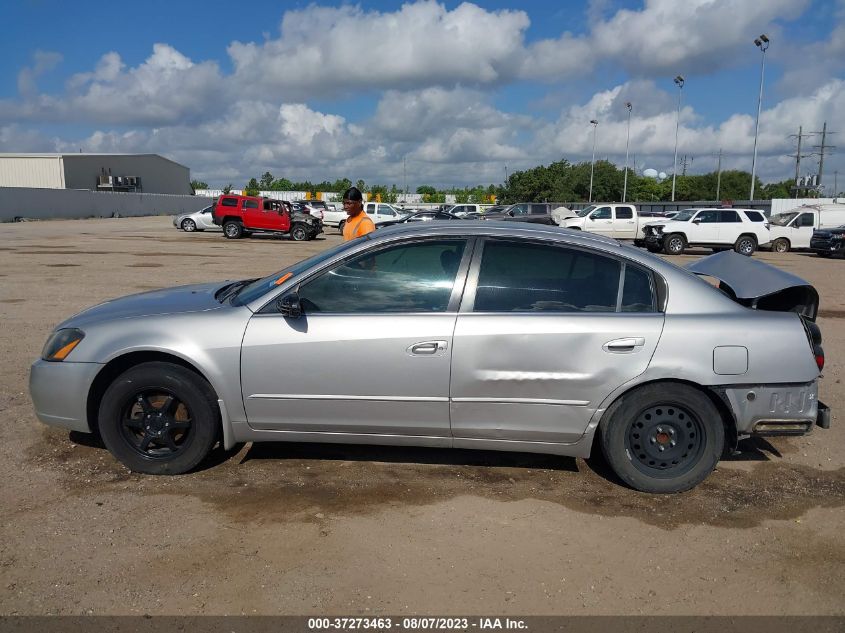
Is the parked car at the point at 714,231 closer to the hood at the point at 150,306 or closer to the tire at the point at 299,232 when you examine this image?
the tire at the point at 299,232

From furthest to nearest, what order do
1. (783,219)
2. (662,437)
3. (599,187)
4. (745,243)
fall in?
1. (599,187)
2. (783,219)
3. (745,243)
4. (662,437)

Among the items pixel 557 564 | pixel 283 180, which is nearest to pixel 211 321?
pixel 557 564

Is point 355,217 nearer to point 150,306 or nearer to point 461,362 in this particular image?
point 150,306

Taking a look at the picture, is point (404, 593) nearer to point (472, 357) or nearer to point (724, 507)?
point (472, 357)

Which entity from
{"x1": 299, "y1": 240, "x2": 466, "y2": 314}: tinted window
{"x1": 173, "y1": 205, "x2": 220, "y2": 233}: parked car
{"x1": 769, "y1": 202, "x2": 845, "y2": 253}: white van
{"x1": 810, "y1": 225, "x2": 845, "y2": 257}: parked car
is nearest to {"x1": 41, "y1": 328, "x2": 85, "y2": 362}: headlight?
{"x1": 299, "y1": 240, "x2": 466, "y2": 314}: tinted window

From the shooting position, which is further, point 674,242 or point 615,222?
point 615,222

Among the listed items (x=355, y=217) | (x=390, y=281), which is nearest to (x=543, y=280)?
(x=390, y=281)

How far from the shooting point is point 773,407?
3.94 metres

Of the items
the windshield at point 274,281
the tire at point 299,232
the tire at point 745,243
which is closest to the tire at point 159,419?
the windshield at point 274,281

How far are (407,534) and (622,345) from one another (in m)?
1.60

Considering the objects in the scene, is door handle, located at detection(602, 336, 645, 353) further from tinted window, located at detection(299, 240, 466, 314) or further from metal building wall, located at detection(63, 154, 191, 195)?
metal building wall, located at detection(63, 154, 191, 195)

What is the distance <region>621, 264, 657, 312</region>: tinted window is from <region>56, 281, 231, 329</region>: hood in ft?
8.13

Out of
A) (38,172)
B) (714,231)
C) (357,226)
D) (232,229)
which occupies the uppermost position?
(38,172)

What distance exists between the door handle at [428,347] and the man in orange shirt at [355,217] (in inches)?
119
